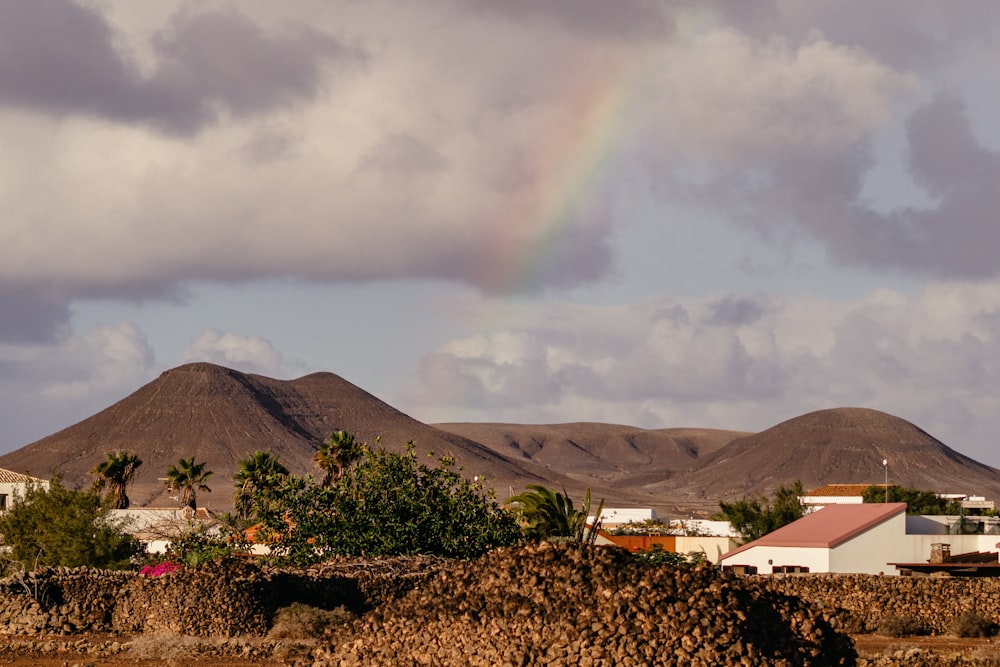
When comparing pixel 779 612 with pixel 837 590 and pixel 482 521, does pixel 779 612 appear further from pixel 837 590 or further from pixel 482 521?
pixel 837 590

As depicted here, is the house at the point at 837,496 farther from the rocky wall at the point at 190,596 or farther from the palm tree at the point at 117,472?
the rocky wall at the point at 190,596

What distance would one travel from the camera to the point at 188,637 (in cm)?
2880

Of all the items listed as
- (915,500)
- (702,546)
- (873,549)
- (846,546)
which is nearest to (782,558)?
(846,546)

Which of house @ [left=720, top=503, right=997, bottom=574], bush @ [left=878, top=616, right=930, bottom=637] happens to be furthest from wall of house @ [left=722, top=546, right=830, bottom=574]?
bush @ [left=878, top=616, right=930, bottom=637]

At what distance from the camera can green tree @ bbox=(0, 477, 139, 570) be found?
51719mm

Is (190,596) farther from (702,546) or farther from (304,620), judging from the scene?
(702,546)

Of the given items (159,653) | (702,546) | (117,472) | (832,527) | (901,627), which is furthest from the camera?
(117,472)

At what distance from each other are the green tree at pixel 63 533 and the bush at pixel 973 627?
30.8 metres

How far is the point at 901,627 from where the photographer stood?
3959 cm

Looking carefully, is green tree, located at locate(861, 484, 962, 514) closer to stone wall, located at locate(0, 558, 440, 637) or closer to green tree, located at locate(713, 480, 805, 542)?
green tree, located at locate(713, 480, 805, 542)

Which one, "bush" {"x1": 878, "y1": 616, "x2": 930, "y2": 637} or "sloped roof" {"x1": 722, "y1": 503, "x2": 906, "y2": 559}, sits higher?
"sloped roof" {"x1": 722, "y1": 503, "x2": 906, "y2": 559}

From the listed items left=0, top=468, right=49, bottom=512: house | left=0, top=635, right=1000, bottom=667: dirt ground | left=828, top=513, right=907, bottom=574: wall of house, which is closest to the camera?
left=0, top=635, right=1000, bottom=667: dirt ground

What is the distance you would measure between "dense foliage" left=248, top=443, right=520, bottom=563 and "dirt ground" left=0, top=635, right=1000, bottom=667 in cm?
929

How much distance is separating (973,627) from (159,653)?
81.3 feet
